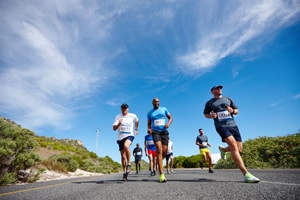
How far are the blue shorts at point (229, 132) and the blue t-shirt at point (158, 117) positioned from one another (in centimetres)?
159

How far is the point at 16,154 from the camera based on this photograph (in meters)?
7.29

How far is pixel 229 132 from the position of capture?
4.34 meters

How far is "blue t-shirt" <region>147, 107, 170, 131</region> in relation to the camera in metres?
5.48

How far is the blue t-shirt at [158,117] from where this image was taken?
548 centimetres

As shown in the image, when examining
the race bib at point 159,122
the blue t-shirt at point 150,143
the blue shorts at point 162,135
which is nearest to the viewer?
the blue shorts at point 162,135

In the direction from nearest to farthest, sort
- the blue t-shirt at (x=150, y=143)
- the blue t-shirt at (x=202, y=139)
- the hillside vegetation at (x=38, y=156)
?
the hillside vegetation at (x=38, y=156)
the blue t-shirt at (x=150, y=143)
the blue t-shirt at (x=202, y=139)

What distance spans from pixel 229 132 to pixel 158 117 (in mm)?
1978

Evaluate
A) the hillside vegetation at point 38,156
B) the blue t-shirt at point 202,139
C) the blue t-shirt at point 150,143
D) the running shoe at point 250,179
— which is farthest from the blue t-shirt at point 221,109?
the hillside vegetation at point 38,156

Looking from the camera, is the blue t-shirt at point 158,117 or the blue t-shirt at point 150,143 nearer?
the blue t-shirt at point 158,117

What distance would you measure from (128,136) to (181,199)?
12.3 ft

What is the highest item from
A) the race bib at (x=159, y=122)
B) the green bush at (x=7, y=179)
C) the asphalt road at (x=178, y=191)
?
the race bib at (x=159, y=122)

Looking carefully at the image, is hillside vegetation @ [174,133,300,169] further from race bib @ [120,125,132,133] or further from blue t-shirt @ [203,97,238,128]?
race bib @ [120,125,132,133]

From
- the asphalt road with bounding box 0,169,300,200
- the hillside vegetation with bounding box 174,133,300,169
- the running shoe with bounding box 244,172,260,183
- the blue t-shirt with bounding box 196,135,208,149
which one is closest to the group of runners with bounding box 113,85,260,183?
the running shoe with bounding box 244,172,260,183

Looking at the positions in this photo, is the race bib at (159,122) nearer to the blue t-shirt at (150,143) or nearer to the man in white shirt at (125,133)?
the man in white shirt at (125,133)
